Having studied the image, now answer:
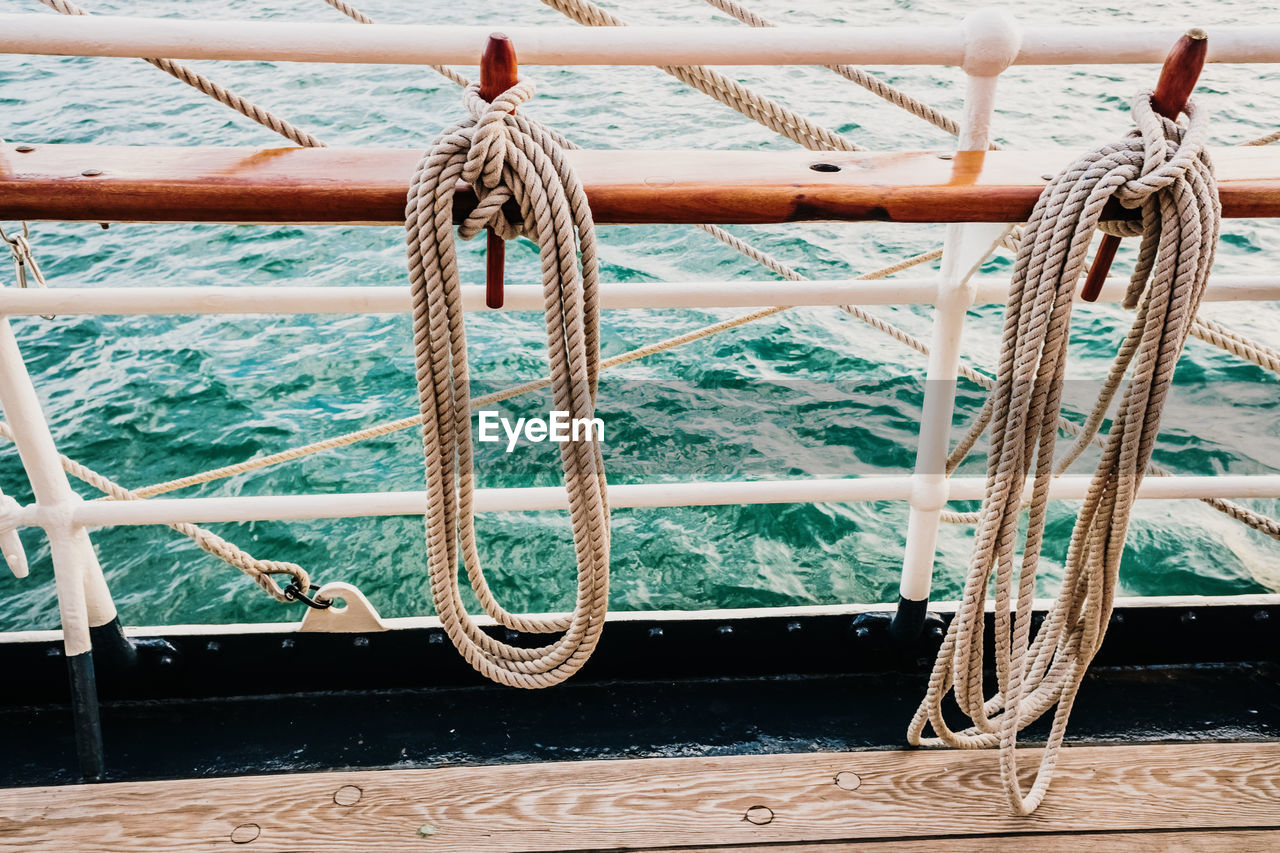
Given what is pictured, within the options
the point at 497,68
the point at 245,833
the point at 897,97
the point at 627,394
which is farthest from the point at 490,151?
the point at 627,394

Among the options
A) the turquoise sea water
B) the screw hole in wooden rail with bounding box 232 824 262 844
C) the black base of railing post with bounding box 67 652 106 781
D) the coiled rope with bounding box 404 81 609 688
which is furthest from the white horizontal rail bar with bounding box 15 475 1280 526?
the turquoise sea water

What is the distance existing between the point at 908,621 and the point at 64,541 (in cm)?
142

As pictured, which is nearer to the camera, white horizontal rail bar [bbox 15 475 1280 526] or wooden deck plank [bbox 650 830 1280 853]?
wooden deck plank [bbox 650 830 1280 853]

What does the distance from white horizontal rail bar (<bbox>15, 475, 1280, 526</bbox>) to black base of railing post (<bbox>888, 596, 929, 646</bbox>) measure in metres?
0.23

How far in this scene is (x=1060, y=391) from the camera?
3.55 ft

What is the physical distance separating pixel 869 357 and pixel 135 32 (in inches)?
162

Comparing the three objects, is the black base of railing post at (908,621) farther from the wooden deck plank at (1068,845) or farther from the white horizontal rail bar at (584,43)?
the white horizontal rail bar at (584,43)

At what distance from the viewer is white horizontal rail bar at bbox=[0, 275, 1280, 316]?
1306mm

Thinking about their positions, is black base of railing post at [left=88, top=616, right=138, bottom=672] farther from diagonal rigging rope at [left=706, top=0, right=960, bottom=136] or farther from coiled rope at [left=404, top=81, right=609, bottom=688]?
diagonal rigging rope at [left=706, top=0, right=960, bottom=136]

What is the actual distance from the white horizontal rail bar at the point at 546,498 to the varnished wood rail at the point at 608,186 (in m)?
0.54

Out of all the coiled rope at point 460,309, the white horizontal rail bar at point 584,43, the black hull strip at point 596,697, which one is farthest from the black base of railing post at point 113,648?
the white horizontal rail bar at point 584,43

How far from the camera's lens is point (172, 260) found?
584 centimetres

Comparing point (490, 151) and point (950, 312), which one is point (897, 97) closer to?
point (950, 312)

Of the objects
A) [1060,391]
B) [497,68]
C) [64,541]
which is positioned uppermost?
[497,68]
